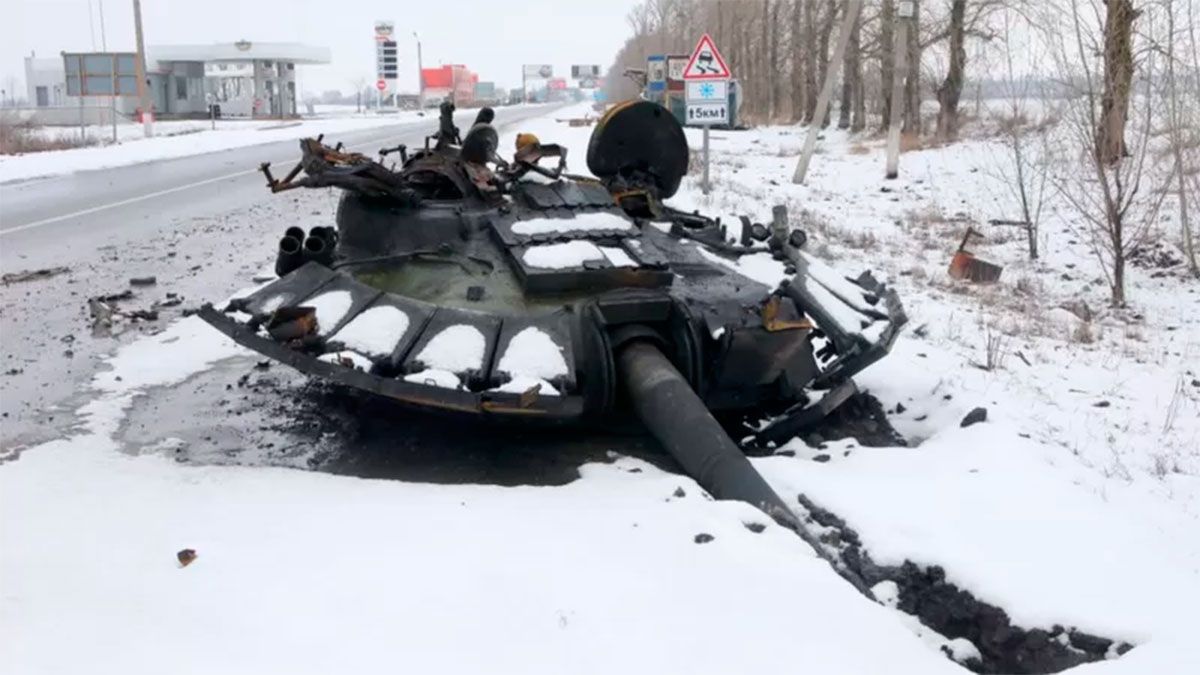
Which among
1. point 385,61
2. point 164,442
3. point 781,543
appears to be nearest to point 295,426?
point 164,442

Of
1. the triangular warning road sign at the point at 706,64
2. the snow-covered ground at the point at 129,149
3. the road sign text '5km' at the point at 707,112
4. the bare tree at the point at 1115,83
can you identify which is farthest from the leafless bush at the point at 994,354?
the snow-covered ground at the point at 129,149

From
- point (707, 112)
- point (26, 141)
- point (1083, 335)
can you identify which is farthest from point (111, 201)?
point (26, 141)

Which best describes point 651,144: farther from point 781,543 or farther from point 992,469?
point 781,543

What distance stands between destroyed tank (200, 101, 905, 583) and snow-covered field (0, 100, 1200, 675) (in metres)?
0.30

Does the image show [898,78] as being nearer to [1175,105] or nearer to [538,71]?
[1175,105]

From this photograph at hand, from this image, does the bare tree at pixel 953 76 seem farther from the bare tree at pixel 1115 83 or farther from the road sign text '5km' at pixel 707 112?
the bare tree at pixel 1115 83

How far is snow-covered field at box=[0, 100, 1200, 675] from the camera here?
11.4 feet

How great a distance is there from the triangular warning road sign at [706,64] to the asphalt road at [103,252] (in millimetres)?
4986

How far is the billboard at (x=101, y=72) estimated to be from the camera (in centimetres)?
4181

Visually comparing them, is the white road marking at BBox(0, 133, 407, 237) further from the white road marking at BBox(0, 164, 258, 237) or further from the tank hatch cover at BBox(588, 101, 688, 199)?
the tank hatch cover at BBox(588, 101, 688, 199)

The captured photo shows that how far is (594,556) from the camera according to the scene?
4.12 meters

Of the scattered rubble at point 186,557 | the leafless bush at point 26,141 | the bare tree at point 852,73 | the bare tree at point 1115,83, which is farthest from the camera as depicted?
the bare tree at point 852,73

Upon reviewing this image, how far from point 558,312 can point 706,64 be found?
35.2ft

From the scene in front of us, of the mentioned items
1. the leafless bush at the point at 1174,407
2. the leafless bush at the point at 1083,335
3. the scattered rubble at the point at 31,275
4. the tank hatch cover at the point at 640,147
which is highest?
the tank hatch cover at the point at 640,147
